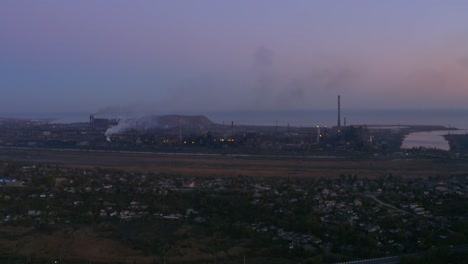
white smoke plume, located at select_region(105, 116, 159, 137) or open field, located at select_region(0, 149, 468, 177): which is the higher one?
white smoke plume, located at select_region(105, 116, 159, 137)

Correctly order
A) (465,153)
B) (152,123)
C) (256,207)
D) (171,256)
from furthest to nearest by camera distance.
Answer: (152,123) < (465,153) < (256,207) < (171,256)

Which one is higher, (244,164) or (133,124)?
(133,124)

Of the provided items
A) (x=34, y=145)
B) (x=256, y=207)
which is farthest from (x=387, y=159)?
(x=34, y=145)

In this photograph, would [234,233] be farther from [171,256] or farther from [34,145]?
[34,145]

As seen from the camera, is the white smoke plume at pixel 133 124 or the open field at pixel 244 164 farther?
the white smoke plume at pixel 133 124

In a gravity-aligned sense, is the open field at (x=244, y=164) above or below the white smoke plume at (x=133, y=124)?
below

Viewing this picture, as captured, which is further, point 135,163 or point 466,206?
point 135,163

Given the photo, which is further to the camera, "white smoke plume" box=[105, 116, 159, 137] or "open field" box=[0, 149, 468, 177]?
"white smoke plume" box=[105, 116, 159, 137]

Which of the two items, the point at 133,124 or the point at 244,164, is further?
the point at 133,124
